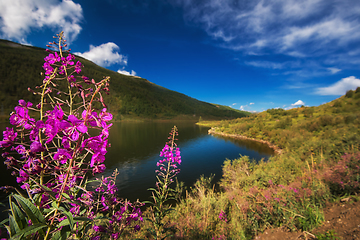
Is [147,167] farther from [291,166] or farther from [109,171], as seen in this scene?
[291,166]

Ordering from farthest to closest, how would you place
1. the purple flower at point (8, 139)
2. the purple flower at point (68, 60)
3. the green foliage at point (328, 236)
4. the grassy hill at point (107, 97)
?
1. the grassy hill at point (107, 97)
2. the green foliage at point (328, 236)
3. the purple flower at point (68, 60)
4. the purple flower at point (8, 139)

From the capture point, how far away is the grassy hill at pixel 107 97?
7069 centimetres

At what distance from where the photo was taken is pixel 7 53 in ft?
300

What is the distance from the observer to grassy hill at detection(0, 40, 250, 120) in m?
70.7

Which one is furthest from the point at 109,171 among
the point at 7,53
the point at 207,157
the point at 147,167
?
the point at 7,53

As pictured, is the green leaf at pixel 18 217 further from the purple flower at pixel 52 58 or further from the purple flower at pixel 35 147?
the purple flower at pixel 52 58

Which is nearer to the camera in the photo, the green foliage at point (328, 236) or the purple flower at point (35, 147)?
the purple flower at point (35, 147)

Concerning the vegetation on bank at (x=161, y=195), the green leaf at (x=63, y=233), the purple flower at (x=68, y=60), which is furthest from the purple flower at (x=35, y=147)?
the purple flower at (x=68, y=60)

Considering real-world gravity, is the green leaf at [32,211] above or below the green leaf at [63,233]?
above

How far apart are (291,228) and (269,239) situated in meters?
0.61

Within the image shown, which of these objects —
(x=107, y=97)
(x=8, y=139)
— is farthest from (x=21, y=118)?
(x=107, y=97)

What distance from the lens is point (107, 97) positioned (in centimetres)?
11869

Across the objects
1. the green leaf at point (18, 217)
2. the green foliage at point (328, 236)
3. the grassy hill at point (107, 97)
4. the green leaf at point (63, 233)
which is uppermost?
the grassy hill at point (107, 97)

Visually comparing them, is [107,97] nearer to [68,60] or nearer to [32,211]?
[68,60]
